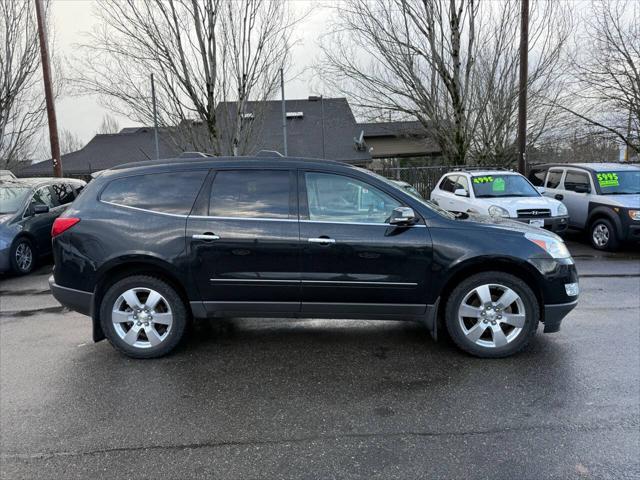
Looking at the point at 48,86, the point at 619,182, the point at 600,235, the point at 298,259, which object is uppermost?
the point at 48,86

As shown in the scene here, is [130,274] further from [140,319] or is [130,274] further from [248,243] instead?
[248,243]

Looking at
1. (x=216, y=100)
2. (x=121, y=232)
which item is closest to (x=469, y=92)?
(x=216, y=100)

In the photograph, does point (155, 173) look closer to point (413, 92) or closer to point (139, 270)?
point (139, 270)

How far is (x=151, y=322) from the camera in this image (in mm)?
4262

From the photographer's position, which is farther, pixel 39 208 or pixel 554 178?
pixel 554 178

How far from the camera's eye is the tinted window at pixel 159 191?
427 centimetres

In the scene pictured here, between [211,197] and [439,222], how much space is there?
2.05 m

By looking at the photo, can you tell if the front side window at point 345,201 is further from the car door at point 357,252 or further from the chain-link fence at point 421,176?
the chain-link fence at point 421,176

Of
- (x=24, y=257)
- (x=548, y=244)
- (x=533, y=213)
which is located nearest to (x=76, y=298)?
(x=548, y=244)

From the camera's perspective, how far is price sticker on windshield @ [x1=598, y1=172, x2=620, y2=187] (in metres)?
10.1

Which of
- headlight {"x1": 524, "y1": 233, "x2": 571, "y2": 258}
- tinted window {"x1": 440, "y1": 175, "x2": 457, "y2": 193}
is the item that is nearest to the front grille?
tinted window {"x1": 440, "y1": 175, "x2": 457, "y2": 193}

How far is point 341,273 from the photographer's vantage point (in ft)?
13.5

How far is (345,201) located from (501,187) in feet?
23.2

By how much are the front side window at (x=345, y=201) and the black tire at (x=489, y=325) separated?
3.06ft
